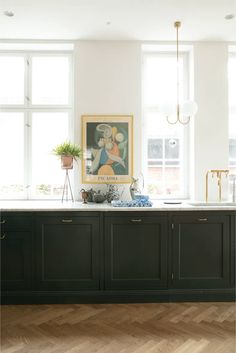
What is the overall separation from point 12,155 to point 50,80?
3.58ft

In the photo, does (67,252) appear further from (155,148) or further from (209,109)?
(209,109)

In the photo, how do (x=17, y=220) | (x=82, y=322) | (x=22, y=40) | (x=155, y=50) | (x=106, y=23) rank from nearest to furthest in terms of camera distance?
(x=82, y=322) < (x=17, y=220) < (x=106, y=23) < (x=22, y=40) < (x=155, y=50)

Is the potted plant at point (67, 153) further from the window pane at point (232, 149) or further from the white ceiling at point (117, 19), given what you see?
the window pane at point (232, 149)

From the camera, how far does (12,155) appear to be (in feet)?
11.6

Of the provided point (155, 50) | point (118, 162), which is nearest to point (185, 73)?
point (155, 50)

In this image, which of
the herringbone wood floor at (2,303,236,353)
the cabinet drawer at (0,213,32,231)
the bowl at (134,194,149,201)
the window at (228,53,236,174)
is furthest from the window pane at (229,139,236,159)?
the cabinet drawer at (0,213,32,231)

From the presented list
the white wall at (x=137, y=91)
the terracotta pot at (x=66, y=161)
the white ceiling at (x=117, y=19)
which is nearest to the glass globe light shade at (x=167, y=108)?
the white wall at (x=137, y=91)

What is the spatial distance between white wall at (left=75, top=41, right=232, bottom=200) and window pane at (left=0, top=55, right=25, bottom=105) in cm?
77

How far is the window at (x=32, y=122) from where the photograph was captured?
3.55 m

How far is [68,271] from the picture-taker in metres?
2.79

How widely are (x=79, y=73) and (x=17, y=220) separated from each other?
190 centimetres

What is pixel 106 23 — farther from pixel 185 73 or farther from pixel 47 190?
pixel 47 190

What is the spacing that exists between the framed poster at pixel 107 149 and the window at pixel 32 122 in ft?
1.25

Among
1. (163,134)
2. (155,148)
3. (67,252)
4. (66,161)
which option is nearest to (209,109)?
(163,134)
